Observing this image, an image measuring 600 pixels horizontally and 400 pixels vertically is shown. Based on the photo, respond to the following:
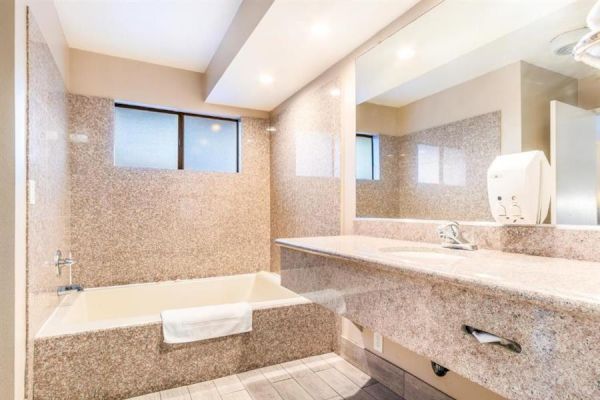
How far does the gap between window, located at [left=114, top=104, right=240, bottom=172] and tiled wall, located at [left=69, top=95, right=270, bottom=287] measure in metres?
0.16

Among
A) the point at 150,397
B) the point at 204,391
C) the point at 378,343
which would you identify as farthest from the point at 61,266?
the point at 378,343

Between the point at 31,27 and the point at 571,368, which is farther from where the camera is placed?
the point at 31,27

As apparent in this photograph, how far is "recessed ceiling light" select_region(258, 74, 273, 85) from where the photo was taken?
255 centimetres

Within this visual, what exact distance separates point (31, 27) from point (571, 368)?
239 cm

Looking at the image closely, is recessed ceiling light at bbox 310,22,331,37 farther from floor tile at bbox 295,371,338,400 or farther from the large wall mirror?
floor tile at bbox 295,371,338,400

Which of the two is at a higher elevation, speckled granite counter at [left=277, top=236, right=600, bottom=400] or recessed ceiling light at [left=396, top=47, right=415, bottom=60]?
recessed ceiling light at [left=396, top=47, right=415, bottom=60]

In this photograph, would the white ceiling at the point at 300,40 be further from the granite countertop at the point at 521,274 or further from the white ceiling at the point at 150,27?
the granite countertop at the point at 521,274

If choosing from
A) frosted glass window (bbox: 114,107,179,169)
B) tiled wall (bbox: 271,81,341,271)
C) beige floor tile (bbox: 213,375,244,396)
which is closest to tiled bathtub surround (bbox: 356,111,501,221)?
tiled wall (bbox: 271,81,341,271)

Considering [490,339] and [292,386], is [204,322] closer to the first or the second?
[292,386]

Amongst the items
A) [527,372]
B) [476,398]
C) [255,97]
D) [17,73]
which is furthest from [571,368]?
[255,97]

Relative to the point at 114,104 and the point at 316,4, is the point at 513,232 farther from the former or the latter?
the point at 114,104

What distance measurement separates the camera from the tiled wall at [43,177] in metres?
1.58

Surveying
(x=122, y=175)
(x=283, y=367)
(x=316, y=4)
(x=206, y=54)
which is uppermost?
(x=206, y=54)

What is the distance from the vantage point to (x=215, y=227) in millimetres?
3186
